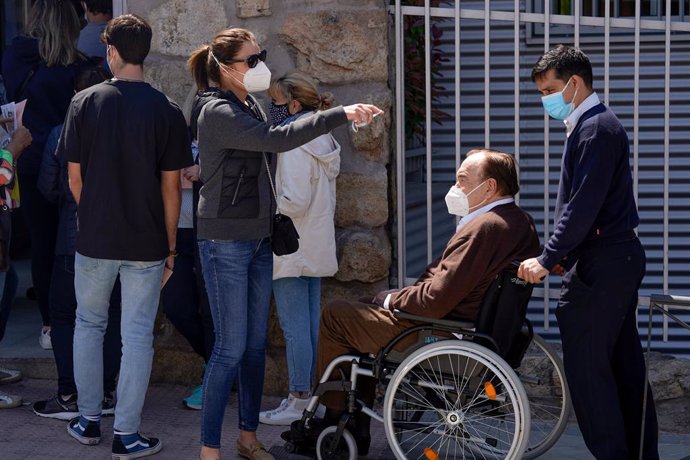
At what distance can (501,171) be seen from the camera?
196 inches

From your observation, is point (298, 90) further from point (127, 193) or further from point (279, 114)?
point (127, 193)

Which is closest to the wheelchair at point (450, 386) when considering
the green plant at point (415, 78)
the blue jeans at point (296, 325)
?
the blue jeans at point (296, 325)

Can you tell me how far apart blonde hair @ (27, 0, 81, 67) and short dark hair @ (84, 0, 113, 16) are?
16.3 inches

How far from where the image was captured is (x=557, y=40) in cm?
788

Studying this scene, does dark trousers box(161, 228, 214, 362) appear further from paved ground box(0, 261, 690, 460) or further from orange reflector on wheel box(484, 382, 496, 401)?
orange reflector on wheel box(484, 382, 496, 401)

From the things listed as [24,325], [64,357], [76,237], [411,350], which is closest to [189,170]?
[76,237]

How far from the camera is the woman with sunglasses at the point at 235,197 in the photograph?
4699mm

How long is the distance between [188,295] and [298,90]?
1136mm

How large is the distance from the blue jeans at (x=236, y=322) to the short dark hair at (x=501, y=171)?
37.3 inches

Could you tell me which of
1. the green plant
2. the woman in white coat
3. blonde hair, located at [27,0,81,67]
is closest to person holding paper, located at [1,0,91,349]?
blonde hair, located at [27,0,81,67]

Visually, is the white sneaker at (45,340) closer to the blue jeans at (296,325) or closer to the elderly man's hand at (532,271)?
the blue jeans at (296,325)

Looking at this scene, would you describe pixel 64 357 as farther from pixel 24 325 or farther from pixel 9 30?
pixel 9 30

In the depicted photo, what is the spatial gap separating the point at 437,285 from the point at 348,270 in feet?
4.14

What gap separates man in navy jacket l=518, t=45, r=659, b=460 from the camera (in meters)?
4.64
